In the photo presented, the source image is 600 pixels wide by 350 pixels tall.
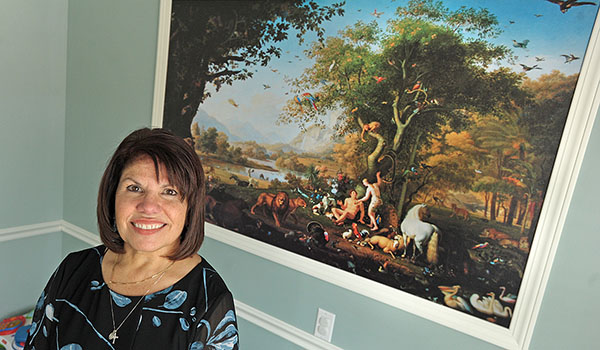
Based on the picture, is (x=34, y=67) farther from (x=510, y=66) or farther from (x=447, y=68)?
(x=510, y=66)

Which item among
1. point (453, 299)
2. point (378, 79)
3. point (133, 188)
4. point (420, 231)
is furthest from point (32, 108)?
point (453, 299)

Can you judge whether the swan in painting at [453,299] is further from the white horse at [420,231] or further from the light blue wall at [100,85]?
the light blue wall at [100,85]

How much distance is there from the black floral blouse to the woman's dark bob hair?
10 cm

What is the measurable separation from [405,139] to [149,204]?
2.64 ft

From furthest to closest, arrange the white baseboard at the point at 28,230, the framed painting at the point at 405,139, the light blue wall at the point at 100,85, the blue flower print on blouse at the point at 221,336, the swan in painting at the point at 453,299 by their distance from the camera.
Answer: the white baseboard at the point at 28,230 → the light blue wall at the point at 100,85 → the swan in painting at the point at 453,299 → the framed painting at the point at 405,139 → the blue flower print on blouse at the point at 221,336

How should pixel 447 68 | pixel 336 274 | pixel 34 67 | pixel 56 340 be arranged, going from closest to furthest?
pixel 56 340 → pixel 447 68 → pixel 336 274 → pixel 34 67

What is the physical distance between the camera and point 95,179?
2.02 m

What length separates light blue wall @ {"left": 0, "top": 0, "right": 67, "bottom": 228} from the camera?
6.09 ft

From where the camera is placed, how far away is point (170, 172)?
0.94m

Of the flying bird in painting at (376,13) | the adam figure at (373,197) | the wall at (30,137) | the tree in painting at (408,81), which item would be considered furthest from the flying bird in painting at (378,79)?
the wall at (30,137)

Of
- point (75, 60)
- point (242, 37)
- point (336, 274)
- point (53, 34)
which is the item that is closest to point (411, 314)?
point (336, 274)

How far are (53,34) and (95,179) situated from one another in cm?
84

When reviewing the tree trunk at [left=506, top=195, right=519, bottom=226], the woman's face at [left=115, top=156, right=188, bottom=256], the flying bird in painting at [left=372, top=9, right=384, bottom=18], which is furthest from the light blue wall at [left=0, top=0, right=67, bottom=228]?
the tree trunk at [left=506, top=195, right=519, bottom=226]

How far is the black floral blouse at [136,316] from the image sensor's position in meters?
0.90
